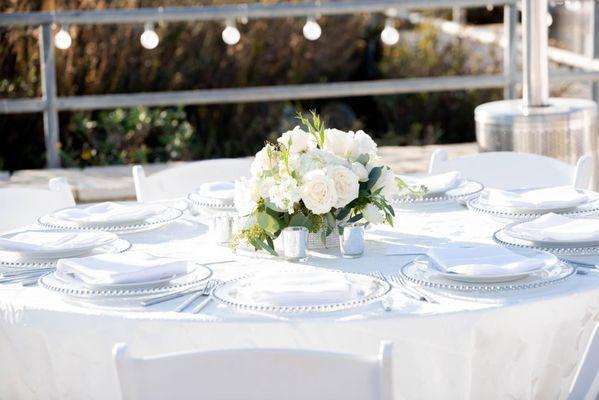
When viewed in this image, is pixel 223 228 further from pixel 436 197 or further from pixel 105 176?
pixel 105 176

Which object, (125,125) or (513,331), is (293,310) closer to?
(513,331)

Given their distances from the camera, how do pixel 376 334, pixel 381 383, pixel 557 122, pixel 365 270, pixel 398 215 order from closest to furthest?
pixel 381 383, pixel 376 334, pixel 365 270, pixel 398 215, pixel 557 122

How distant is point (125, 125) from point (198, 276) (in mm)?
4285

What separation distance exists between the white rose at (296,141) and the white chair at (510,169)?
3.71ft

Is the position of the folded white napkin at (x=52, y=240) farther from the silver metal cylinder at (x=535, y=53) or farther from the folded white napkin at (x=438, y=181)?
the silver metal cylinder at (x=535, y=53)

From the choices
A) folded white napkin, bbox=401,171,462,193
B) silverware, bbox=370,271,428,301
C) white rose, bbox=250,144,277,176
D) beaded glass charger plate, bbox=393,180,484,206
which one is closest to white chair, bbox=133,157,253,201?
folded white napkin, bbox=401,171,462,193

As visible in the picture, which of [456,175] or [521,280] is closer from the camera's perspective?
[521,280]

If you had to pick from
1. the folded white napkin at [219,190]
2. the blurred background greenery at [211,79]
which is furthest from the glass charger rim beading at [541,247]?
the blurred background greenery at [211,79]

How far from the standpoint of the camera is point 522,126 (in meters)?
4.77

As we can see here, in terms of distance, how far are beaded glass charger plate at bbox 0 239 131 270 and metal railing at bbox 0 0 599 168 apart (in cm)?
273

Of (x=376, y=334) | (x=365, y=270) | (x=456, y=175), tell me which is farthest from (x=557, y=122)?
(x=376, y=334)

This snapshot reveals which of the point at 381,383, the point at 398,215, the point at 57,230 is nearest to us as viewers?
the point at 381,383

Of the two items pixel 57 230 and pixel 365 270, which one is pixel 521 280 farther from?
pixel 57 230

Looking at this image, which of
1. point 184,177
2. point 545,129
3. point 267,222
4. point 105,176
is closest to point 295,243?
point 267,222
